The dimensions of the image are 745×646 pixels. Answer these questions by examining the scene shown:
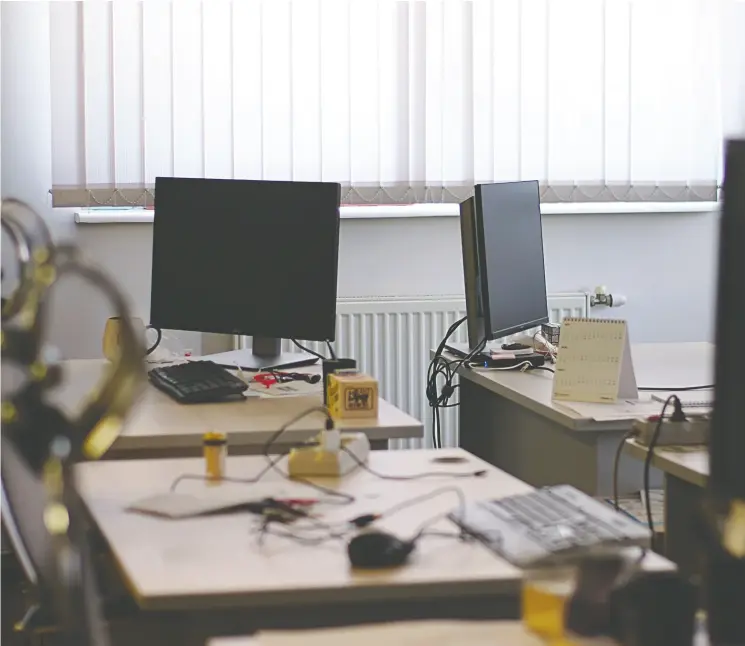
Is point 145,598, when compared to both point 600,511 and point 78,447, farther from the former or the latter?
point 600,511

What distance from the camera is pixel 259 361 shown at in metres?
3.23

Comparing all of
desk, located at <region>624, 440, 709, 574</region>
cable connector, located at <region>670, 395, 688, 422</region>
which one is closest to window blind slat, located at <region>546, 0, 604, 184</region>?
cable connector, located at <region>670, 395, 688, 422</region>

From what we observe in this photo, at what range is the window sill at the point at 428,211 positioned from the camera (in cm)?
407

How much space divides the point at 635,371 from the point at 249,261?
104 centimetres

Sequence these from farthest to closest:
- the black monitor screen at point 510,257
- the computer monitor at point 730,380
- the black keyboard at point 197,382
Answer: the black monitor screen at point 510,257
the black keyboard at point 197,382
the computer monitor at point 730,380

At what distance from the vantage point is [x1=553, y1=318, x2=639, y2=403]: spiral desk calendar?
270 centimetres

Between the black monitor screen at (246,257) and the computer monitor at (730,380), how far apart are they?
6.05 ft

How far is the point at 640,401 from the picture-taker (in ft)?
8.89

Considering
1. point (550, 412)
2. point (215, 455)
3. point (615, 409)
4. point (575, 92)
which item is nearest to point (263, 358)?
point (550, 412)

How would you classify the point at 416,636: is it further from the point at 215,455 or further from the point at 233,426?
the point at 233,426

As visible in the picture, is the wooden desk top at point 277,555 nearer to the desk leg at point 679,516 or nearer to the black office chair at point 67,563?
the black office chair at point 67,563

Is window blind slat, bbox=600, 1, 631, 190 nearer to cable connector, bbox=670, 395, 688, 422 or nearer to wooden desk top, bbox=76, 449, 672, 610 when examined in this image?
cable connector, bbox=670, 395, 688, 422

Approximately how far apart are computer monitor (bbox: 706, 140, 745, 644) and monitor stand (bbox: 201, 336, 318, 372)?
2084 mm

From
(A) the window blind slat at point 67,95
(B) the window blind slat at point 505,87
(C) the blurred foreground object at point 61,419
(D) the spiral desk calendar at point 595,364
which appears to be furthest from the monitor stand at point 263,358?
(C) the blurred foreground object at point 61,419
